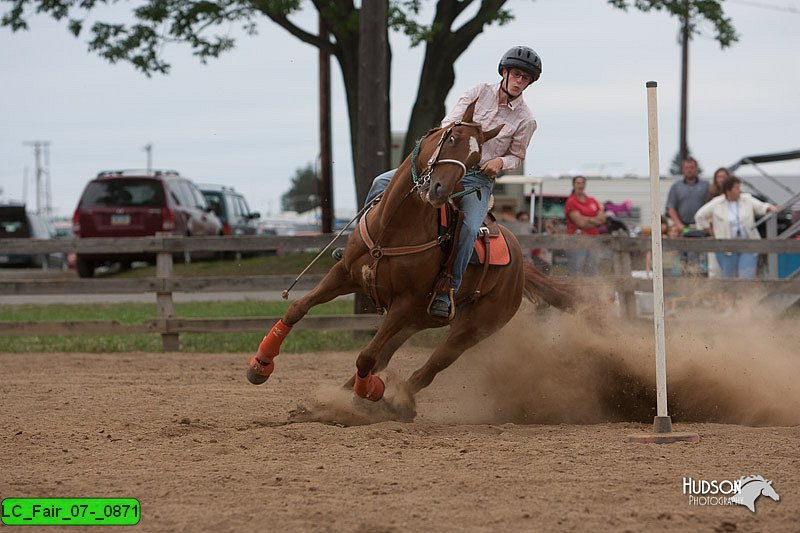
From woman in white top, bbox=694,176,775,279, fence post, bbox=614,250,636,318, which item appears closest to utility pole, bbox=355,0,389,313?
fence post, bbox=614,250,636,318

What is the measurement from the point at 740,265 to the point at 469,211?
7688mm

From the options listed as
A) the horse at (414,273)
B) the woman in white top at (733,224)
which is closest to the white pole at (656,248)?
the horse at (414,273)

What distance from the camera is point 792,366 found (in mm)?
8750

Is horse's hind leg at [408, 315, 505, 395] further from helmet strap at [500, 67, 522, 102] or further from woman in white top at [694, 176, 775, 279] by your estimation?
woman in white top at [694, 176, 775, 279]

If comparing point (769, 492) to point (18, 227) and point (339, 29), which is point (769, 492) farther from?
point (18, 227)

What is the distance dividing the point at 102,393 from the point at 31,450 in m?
2.61

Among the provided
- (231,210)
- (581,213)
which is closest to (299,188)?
(231,210)

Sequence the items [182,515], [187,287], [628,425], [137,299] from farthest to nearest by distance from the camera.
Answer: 1. [137,299]
2. [187,287]
3. [628,425]
4. [182,515]

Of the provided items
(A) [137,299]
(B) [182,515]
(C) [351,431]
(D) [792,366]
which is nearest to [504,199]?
(A) [137,299]

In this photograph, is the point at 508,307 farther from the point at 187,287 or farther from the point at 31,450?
the point at 187,287

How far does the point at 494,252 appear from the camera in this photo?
8.15 meters

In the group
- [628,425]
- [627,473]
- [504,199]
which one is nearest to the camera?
[627,473]

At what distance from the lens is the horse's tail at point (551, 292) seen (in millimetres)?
9109

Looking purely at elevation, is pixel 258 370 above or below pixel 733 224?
below
